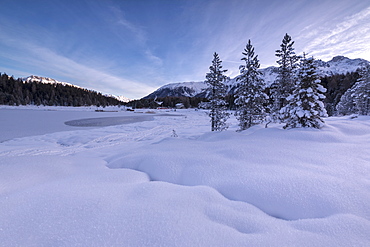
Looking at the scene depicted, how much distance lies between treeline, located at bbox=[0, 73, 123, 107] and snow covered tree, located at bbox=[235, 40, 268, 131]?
104 metres

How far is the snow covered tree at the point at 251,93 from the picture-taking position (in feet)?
47.4

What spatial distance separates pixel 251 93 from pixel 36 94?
119 m

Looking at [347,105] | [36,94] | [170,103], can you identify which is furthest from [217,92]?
[36,94]

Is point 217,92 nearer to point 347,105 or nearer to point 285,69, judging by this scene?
point 285,69

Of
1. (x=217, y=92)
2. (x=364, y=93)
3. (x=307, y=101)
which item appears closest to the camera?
(x=307, y=101)

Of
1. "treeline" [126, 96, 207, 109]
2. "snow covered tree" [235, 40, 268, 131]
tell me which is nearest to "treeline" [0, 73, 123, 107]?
"treeline" [126, 96, 207, 109]

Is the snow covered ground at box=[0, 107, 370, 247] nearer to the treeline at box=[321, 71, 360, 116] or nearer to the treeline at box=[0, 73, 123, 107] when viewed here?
the treeline at box=[321, 71, 360, 116]

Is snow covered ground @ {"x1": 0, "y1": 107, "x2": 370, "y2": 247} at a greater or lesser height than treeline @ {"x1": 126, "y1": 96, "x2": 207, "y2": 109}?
lesser

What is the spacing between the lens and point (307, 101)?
29.8 ft

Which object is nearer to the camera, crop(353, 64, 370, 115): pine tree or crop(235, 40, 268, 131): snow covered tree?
crop(235, 40, 268, 131): snow covered tree

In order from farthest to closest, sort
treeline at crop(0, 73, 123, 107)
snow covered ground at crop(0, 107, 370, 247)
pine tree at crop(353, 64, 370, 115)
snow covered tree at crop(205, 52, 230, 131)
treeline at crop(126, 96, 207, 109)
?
treeline at crop(126, 96, 207, 109) → treeline at crop(0, 73, 123, 107) → pine tree at crop(353, 64, 370, 115) → snow covered tree at crop(205, 52, 230, 131) → snow covered ground at crop(0, 107, 370, 247)

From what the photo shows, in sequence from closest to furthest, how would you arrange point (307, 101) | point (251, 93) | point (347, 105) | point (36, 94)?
point (307, 101)
point (251, 93)
point (347, 105)
point (36, 94)

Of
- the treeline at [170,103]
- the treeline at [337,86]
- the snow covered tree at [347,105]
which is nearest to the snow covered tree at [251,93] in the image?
the snow covered tree at [347,105]

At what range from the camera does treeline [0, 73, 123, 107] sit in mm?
73588
